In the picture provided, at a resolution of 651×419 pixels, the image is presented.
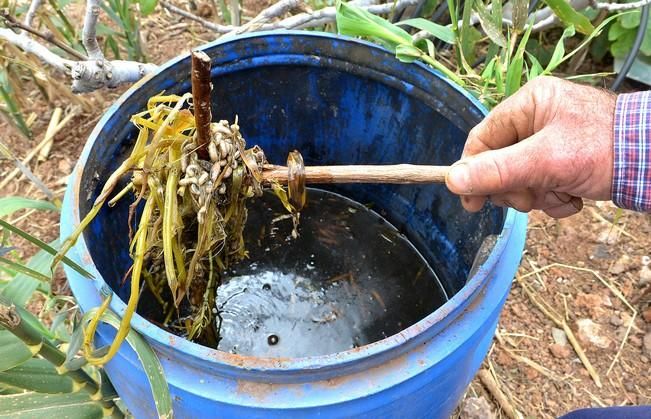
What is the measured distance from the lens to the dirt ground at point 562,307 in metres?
1.22

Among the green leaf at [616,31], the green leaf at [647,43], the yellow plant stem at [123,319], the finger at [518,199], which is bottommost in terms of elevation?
the green leaf at [647,43]

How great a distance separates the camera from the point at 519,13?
1.02m

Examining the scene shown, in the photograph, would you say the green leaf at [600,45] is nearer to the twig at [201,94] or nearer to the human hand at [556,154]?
the human hand at [556,154]

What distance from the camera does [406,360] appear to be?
0.67 m

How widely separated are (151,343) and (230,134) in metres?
0.28

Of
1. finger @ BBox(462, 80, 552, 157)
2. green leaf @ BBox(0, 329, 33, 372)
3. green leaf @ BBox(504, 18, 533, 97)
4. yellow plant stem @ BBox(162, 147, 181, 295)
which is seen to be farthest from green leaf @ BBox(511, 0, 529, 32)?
green leaf @ BBox(0, 329, 33, 372)

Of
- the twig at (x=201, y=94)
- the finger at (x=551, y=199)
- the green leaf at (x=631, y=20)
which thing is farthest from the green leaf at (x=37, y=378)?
the green leaf at (x=631, y=20)

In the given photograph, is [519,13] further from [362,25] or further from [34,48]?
[34,48]

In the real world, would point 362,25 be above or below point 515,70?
above

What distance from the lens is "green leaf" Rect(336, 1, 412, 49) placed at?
1.05 m

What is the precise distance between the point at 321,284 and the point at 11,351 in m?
0.71

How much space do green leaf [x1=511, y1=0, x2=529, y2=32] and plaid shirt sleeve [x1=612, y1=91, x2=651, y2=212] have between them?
1.11 ft

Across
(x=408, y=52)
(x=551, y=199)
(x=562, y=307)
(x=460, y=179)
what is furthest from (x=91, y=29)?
(x=562, y=307)

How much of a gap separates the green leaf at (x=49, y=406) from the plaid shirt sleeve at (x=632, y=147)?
0.79 m
